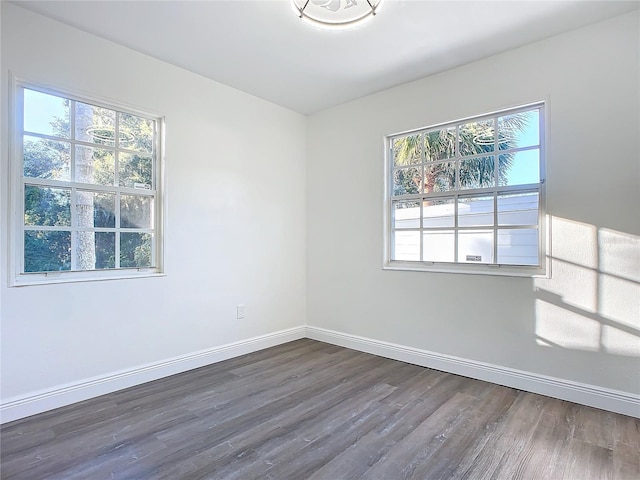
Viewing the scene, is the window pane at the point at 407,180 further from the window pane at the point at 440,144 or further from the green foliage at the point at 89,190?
the green foliage at the point at 89,190

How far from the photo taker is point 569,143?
8.32ft

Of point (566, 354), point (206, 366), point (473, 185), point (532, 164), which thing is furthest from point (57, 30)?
point (566, 354)

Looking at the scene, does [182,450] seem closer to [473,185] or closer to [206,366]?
[206,366]

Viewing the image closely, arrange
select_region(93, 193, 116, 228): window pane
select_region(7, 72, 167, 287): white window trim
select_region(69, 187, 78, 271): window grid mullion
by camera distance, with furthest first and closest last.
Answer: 1. select_region(93, 193, 116, 228): window pane
2. select_region(69, 187, 78, 271): window grid mullion
3. select_region(7, 72, 167, 287): white window trim

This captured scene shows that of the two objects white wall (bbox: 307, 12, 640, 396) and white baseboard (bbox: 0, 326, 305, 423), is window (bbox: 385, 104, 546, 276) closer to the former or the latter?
white wall (bbox: 307, 12, 640, 396)

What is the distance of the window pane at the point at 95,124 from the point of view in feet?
8.55

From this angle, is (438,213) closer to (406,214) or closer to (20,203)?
(406,214)

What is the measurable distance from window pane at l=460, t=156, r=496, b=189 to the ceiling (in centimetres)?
85

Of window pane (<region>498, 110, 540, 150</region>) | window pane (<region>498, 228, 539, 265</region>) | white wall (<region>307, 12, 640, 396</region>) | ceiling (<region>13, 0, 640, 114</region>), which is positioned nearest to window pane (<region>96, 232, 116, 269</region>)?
ceiling (<region>13, 0, 640, 114</region>)

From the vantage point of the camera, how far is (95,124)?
2684 millimetres

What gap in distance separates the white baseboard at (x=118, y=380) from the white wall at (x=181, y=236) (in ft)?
0.15

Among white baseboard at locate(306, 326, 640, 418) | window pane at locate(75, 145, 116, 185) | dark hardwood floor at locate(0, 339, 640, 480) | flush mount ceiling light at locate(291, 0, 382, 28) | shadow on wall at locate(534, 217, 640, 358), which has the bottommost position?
dark hardwood floor at locate(0, 339, 640, 480)

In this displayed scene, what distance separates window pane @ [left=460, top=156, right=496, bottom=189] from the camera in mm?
2941

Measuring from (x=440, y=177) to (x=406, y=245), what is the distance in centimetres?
73
